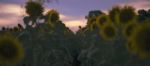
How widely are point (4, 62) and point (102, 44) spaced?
2302 millimetres

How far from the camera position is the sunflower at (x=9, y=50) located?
14.8 ft

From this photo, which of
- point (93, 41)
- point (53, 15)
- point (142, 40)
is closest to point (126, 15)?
point (93, 41)

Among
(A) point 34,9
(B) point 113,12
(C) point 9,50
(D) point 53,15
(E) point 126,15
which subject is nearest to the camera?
(C) point 9,50

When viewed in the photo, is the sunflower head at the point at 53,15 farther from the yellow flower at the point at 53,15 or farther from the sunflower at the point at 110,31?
the sunflower at the point at 110,31

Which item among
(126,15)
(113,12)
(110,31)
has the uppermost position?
(113,12)

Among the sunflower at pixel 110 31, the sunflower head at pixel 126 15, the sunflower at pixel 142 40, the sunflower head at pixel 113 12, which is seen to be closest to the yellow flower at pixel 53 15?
the sunflower head at pixel 113 12

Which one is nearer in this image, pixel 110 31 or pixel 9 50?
pixel 9 50

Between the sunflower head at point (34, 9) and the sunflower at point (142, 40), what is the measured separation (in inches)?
116

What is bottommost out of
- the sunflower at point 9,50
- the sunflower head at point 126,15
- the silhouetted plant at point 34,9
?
the sunflower at point 9,50

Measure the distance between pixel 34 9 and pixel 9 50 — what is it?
7.98ft

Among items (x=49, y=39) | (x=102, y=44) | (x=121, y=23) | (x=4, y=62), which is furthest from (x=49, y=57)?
(x=4, y=62)

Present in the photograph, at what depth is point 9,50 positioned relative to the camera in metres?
4.58

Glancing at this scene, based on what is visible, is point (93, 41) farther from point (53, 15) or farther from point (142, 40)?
point (142, 40)

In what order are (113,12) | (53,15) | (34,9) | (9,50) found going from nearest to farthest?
(9,50), (113,12), (34,9), (53,15)
